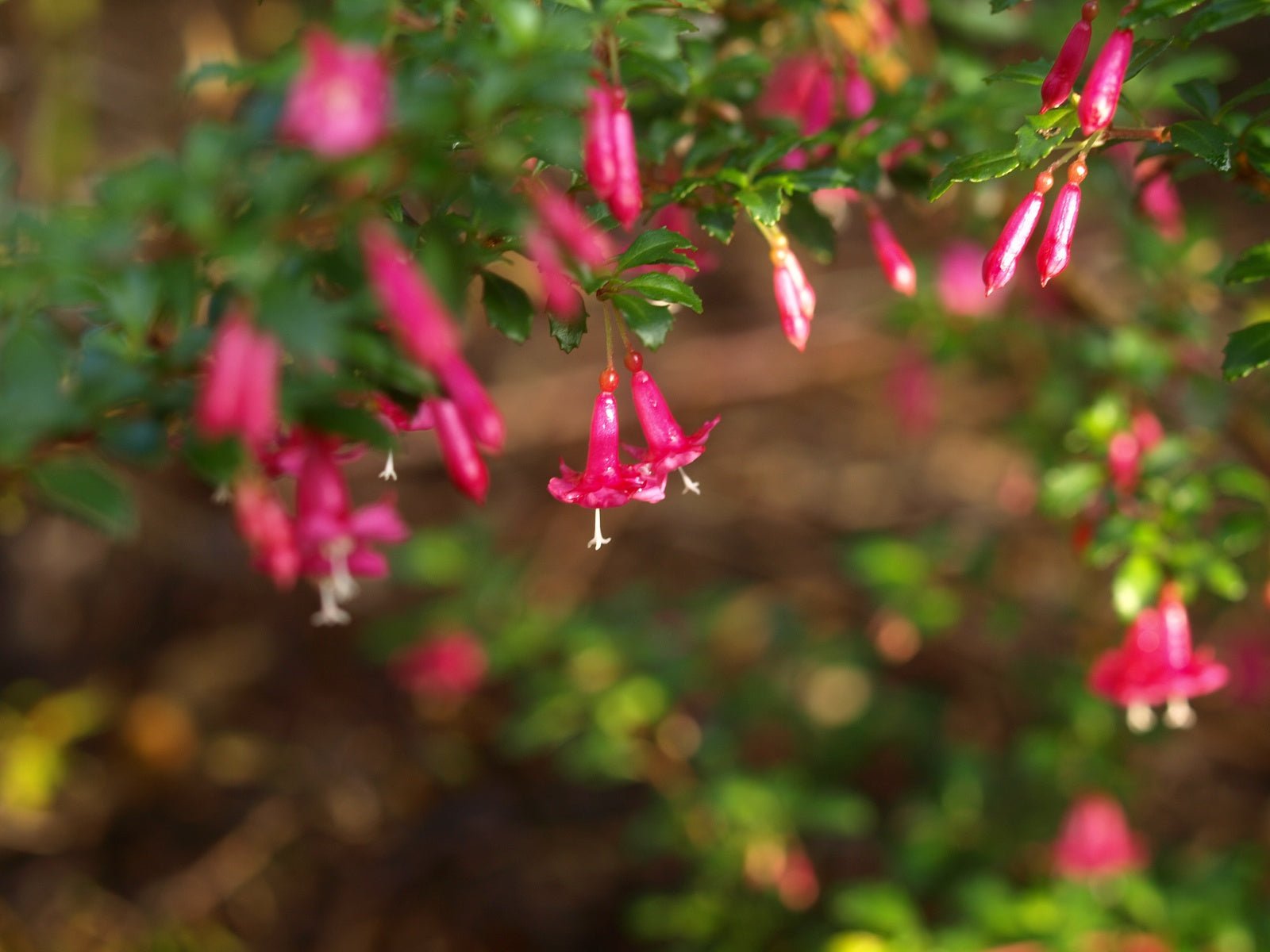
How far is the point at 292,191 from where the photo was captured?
0.71 meters

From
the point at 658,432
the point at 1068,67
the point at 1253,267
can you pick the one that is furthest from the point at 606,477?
the point at 1253,267

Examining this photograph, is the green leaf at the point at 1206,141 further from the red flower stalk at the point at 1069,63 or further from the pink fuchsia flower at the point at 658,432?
the pink fuchsia flower at the point at 658,432

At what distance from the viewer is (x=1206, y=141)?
985 millimetres

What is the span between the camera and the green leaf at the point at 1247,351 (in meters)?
1.06

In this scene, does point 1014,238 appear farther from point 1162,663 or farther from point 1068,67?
point 1162,663

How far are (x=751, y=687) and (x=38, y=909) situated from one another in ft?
5.63

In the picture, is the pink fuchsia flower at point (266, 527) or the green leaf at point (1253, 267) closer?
the pink fuchsia flower at point (266, 527)

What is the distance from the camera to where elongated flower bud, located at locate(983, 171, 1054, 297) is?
3.28 ft

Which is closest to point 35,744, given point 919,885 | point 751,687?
point 751,687

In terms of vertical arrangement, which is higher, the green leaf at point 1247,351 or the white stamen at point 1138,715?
the green leaf at point 1247,351

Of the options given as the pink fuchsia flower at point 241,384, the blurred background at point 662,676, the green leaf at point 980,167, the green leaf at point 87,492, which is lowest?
the blurred background at point 662,676

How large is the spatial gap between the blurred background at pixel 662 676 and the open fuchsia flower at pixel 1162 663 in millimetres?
470

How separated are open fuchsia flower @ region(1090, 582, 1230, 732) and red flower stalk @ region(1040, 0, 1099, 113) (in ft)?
2.43

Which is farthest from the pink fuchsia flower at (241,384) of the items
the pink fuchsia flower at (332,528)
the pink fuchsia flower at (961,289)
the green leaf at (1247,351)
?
the pink fuchsia flower at (961,289)
